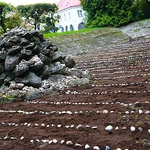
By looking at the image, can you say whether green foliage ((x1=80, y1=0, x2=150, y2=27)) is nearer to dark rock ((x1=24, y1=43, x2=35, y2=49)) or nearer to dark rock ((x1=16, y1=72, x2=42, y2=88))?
dark rock ((x1=24, y1=43, x2=35, y2=49))

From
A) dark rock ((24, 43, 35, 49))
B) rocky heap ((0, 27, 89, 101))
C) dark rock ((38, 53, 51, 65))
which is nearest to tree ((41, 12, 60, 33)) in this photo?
rocky heap ((0, 27, 89, 101))

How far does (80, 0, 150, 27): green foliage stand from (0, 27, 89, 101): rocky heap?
1627cm

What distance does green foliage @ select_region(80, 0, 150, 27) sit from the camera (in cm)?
2508

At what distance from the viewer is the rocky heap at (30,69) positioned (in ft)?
26.4

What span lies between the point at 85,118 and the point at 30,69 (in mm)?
3775

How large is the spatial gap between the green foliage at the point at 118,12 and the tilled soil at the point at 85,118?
1686 centimetres

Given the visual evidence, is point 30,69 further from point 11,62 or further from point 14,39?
point 14,39

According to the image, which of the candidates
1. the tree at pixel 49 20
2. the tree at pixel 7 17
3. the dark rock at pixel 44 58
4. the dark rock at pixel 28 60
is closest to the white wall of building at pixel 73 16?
the tree at pixel 49 20

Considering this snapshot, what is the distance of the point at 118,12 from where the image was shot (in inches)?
1001

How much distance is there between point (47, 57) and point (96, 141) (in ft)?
17.7

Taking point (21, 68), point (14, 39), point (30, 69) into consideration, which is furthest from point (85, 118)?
point (14, 39)

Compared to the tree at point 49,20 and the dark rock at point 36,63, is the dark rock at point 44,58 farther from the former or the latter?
the tree at point 49,20

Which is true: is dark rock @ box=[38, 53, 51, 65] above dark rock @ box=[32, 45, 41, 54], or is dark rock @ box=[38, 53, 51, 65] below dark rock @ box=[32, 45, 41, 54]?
below

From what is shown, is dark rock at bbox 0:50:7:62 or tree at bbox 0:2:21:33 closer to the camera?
dark rock at bbox 0:50:7:62
